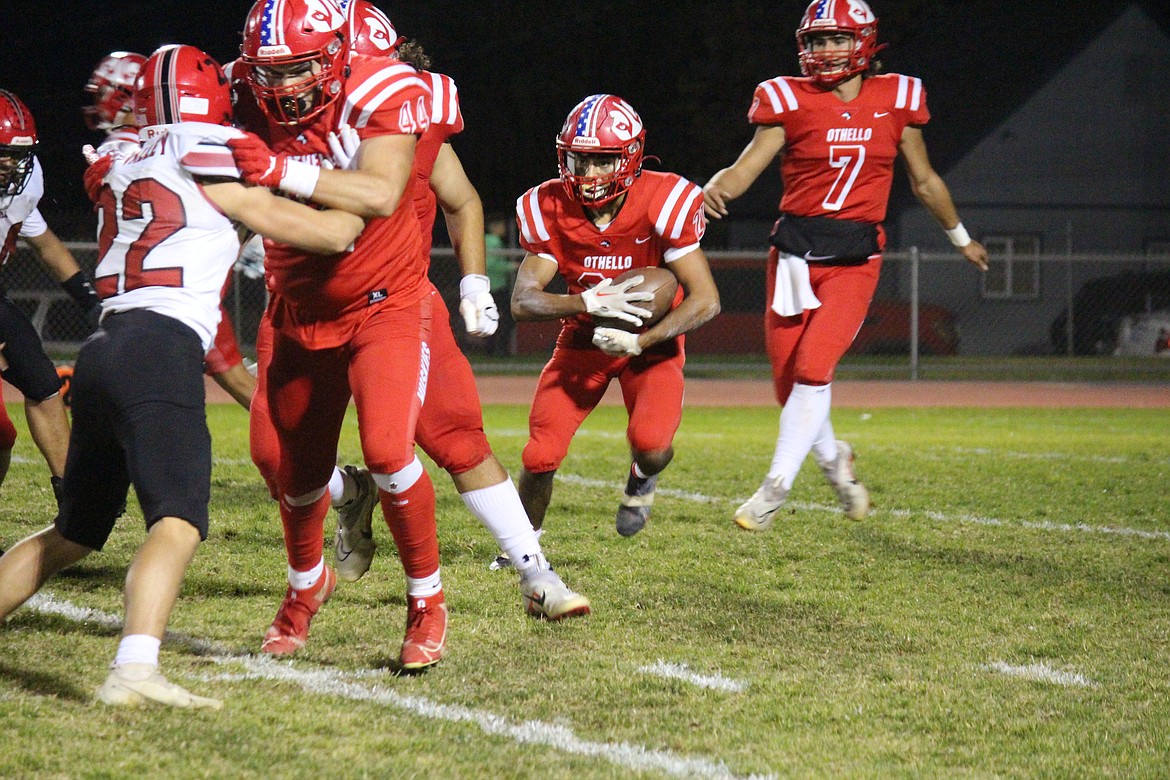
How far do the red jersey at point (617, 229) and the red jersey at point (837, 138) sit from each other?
73 centimetres

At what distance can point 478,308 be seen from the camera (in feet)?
14.1

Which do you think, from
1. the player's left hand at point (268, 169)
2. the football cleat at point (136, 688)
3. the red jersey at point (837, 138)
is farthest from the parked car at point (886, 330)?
the football cleat at point (136, 688)

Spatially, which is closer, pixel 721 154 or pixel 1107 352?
pixel 1107 352

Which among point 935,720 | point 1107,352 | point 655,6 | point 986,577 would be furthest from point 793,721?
point 655,6

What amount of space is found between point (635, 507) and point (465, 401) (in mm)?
1924

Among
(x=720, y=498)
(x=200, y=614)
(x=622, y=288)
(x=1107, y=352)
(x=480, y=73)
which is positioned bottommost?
(x=1107, y=352)

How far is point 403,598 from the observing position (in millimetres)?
4719

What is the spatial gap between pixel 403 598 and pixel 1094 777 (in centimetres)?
248

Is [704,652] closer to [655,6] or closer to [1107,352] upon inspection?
[1107,352]

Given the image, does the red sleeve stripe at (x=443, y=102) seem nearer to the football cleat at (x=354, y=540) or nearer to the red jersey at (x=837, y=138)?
the football cleat at (x=354, y=540)

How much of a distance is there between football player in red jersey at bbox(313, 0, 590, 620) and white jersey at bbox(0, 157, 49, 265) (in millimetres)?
1962

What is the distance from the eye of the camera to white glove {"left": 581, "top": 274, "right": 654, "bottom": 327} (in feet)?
16.2

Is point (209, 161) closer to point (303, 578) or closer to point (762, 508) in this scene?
point (303, 578)

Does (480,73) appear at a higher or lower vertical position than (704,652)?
higher
